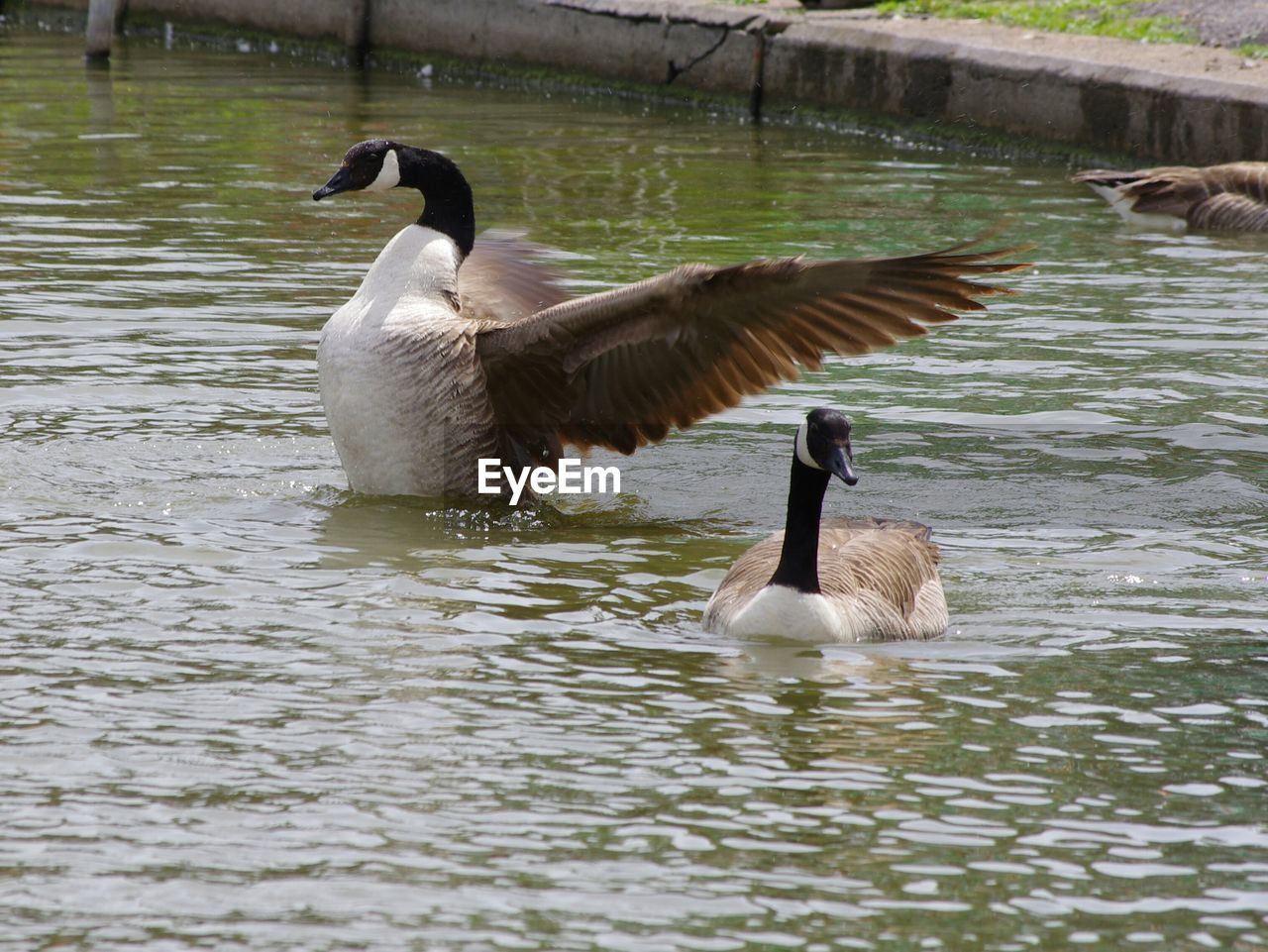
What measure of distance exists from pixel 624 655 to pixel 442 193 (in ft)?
8.53

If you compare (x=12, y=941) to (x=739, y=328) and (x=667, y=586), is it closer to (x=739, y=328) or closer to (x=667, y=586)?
(x=667, y=586)

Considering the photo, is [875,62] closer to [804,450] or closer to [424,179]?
[424,179]

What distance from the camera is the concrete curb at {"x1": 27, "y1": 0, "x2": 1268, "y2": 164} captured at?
49.7 ft

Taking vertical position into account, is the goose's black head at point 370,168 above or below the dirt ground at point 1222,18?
below

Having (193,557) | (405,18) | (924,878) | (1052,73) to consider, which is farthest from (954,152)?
(924,878)

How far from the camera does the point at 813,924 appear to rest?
420 cm

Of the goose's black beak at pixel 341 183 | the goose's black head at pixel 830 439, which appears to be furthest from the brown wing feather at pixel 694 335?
the goose's black beak at pixel 341 183

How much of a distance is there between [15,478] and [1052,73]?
33.5ft

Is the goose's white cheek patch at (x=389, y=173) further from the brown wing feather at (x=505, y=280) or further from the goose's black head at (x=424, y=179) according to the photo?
the brown wing feather at (x=505, y=280)

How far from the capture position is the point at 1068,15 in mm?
17359

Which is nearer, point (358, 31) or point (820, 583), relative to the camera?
point (820, 583)

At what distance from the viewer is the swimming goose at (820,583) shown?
6203 mm

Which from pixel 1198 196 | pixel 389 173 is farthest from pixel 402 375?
pixel 1198 196

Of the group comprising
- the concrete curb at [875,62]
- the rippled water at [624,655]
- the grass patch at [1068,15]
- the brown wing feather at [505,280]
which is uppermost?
the grass patch at [1068,15]
